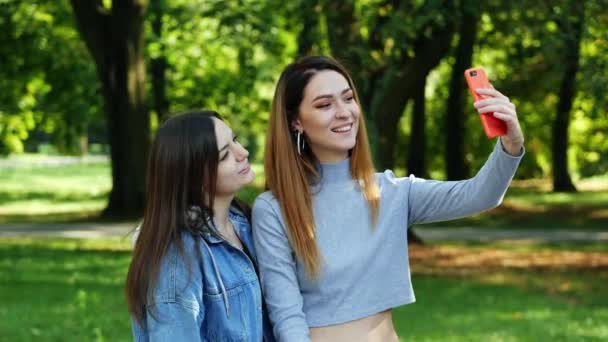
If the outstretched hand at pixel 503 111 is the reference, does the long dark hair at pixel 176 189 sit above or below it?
below

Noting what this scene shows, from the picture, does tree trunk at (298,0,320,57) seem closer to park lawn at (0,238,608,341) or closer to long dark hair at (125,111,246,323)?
park lawn at (0,238,608,341)

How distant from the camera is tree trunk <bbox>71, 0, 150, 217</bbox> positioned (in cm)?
1883

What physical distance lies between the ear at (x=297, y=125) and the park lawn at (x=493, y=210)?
517 inches

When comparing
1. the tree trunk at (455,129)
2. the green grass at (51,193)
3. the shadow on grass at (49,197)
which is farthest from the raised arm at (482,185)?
the shadow on grass at (49,197)

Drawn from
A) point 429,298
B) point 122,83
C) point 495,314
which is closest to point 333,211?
point 495,314

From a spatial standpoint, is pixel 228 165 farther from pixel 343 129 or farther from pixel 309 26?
pixel 309 26

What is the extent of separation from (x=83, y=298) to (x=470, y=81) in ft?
23.9

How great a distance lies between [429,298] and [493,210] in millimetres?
13549

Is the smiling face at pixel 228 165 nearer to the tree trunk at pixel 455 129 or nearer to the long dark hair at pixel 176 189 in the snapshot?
the long dark hair at pixel 176 189

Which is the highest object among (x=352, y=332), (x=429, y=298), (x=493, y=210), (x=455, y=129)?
(x=352, y=332)

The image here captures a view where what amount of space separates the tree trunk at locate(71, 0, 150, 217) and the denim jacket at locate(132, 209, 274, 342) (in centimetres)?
1596

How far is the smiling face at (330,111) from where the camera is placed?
329 cm

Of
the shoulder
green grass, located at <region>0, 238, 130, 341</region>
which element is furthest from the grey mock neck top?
green grass, located at <region>0, 238, 130, 341</region>

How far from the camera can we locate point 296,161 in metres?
3.30
